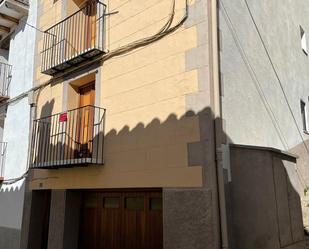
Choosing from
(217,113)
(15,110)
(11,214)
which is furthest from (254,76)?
(11,214)

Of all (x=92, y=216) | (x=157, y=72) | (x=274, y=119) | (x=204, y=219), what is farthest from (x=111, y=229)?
(x=274, y=119)

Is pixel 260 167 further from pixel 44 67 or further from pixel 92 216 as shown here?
pixel 44 67

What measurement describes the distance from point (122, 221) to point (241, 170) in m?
2.51

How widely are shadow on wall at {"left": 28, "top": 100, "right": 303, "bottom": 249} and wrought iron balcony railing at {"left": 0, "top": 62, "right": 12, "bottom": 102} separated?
5.32 metres

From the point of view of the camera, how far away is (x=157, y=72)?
542cm

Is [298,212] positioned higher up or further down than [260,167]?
further down

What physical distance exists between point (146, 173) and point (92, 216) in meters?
2.10

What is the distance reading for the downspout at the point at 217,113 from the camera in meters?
4.30

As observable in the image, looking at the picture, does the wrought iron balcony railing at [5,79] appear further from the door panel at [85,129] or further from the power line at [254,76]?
the power line at [254,76]

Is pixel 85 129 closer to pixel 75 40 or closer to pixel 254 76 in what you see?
pixel 75 40

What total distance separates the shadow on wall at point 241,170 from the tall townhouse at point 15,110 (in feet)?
12.6

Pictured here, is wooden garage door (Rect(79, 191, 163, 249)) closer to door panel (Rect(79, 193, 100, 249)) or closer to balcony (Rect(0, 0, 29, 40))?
door panel (Rect(79, 193, 100, 249))

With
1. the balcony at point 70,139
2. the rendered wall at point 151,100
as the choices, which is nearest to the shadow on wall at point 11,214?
the balcony at point 70,139

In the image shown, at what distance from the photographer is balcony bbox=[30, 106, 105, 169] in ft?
20.0
